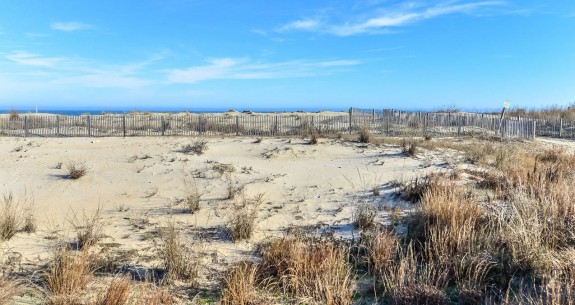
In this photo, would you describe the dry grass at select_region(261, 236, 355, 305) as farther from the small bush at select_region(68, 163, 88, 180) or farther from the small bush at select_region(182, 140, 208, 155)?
the small bush at select_region(182, 140, 208, 155)

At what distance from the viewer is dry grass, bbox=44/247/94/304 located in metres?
4.49

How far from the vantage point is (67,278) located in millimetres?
4715

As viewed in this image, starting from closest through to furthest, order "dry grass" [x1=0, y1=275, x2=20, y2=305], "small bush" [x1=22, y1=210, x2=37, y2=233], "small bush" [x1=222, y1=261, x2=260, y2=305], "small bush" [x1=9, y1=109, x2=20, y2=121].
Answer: "dry grass" [x1=0, y1=275, x2=20, y2=305]
"small bush" [x1=222, y1=261, x2=260, y2=305]
"small bush" [x1=22, y1=210, x2=37, y2=233]
"small bush" [x1=9, y1=109, x2=20, y2=121]

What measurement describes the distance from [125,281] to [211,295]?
1.06m

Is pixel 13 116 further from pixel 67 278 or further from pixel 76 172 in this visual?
pixel 67 278

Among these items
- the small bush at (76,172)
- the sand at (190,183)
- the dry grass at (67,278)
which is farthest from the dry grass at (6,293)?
the small bush at (76,172)

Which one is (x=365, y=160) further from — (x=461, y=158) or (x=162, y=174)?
(x=162, y=174)

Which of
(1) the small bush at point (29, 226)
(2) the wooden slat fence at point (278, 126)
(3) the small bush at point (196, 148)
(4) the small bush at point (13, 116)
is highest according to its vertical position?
(4) the small bush at point (13, 116)

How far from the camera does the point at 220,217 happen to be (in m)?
8.74

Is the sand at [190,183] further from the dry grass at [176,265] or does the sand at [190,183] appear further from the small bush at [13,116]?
the small bush at [13,116]

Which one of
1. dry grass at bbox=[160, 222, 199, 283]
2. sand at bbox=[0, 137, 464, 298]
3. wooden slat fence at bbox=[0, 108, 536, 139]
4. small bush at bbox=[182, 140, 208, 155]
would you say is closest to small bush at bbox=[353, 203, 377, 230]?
sand at bbox=[0, 137, 464, 298]

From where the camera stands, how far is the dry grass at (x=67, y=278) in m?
4.49

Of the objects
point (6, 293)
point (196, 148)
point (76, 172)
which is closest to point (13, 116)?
point (196, 148)

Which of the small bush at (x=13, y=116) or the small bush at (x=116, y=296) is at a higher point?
the small bush at (x=13, y=116)
